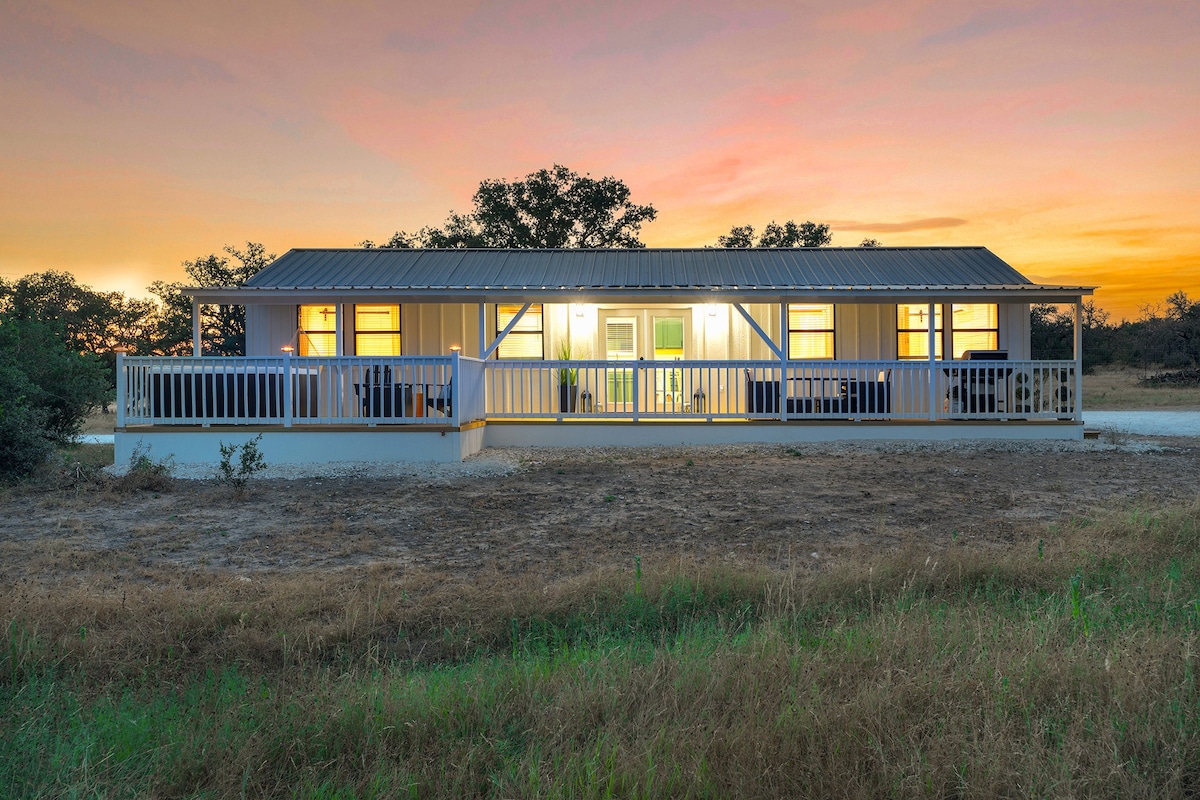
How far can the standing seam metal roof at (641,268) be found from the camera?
47.2 ft

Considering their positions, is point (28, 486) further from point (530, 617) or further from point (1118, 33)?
point (1118, 33)

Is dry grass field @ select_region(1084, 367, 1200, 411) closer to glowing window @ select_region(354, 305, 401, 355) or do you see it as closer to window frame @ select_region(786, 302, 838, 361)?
window frame @ select_region(786, 302, 838, 361)

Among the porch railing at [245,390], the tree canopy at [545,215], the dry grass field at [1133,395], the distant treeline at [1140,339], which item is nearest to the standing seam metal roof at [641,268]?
the porch railing at [245,390]

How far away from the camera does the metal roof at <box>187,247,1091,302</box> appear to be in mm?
12969

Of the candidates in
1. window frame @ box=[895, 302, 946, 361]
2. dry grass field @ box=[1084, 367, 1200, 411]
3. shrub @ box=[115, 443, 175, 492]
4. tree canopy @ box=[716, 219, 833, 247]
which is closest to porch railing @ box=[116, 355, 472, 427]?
shrub @ box=[115, 443, 175, 492]

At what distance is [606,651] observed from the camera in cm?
342

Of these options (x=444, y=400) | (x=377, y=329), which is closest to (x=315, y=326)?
(x=377, y=329)

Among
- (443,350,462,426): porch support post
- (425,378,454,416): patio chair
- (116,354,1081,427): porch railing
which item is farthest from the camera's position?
(425,378,454,416): patio chair

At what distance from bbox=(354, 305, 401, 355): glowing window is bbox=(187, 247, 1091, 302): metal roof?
0.78 meters

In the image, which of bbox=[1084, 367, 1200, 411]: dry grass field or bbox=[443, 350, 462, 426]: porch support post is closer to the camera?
bbox=[443, 350, 462, 426]: porch support post

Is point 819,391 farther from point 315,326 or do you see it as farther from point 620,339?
point 315,326

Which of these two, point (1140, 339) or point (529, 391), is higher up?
point (1140, 339)

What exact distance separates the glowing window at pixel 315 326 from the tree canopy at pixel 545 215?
1381 cm

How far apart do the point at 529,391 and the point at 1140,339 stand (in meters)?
38.0
